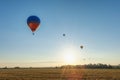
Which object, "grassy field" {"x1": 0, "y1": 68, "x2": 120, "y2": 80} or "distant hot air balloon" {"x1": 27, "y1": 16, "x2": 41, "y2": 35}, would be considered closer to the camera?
"distant hot air balloon" {"x1": 27, "y1": 16, "x2": 41, "y2": 35}

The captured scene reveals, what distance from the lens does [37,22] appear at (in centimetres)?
3653

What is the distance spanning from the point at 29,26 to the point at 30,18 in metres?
0.99

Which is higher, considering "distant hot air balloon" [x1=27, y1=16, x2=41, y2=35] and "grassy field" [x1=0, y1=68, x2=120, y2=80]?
"distant hot air balloon" [x1=27, y1=16, x2=41, y2=35]

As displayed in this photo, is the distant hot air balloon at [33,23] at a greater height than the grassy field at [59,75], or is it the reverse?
the distant hot air balloon at [33,23]

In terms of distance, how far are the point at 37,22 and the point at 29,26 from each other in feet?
3.51

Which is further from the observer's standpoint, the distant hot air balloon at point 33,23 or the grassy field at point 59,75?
the grassy field at point 59,75

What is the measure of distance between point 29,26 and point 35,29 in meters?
0.80

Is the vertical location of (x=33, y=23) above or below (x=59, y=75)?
above

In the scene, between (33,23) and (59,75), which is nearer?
(33,23)

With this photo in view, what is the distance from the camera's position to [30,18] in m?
37.1

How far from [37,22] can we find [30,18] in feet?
3.76

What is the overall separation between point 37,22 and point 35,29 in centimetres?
83
